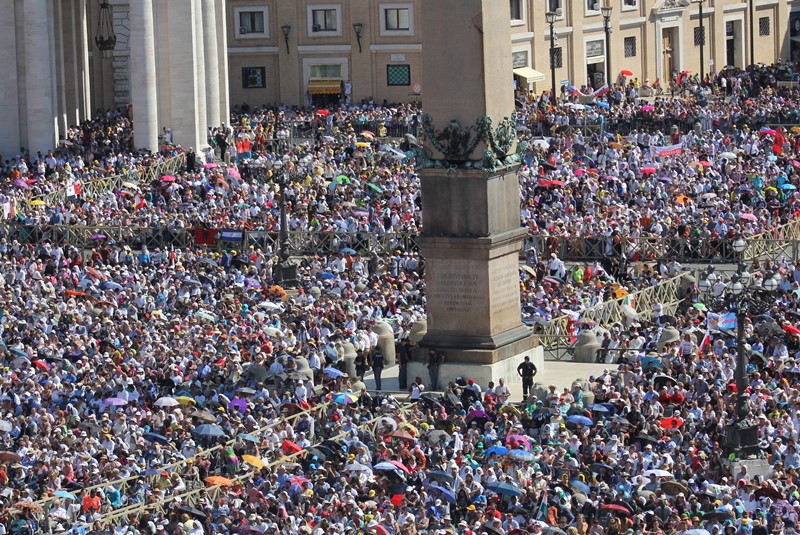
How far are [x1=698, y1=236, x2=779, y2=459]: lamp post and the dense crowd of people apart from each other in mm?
298

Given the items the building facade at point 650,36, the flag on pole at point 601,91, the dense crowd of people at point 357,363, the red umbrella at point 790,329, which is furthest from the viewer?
the building facade at point 650,36

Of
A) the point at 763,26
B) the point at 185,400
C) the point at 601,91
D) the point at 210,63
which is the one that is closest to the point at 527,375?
the point at 185,400

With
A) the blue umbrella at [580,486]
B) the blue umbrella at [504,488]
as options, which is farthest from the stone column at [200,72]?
the blue umbrella at [580,486]

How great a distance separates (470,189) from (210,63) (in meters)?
46.5

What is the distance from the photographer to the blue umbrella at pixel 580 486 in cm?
4362

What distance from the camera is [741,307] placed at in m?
49.8

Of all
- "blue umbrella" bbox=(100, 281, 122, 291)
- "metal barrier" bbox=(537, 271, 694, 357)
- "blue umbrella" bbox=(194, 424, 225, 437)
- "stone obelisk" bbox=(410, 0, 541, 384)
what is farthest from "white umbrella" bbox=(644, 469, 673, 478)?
"blue umbrella" bbox=(100, 281, 122, 291)

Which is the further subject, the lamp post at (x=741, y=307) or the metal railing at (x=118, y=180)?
the metal railing at (x=118, y=180)

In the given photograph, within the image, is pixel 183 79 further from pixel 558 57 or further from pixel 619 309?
pixel 619 309

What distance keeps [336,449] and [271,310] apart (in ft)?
53.2

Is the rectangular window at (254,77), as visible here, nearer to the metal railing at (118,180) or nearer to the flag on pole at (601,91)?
the flag on pole at (601,91)

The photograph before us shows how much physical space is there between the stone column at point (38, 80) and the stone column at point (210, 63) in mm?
7601

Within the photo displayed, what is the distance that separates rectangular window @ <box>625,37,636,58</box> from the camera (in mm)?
118250

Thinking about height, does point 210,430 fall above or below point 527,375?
below
